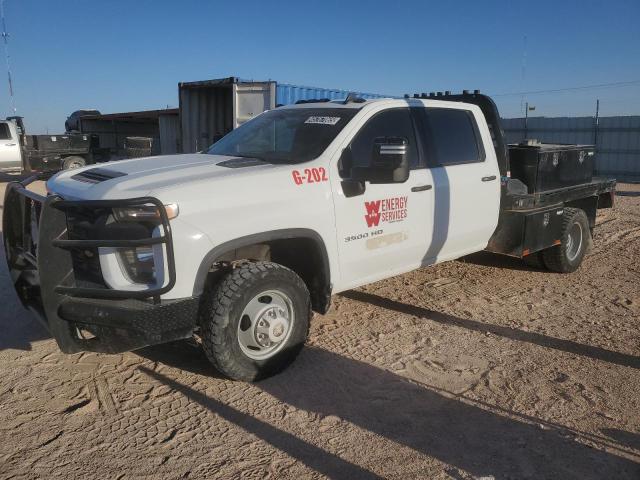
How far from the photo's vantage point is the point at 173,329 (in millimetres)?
3336

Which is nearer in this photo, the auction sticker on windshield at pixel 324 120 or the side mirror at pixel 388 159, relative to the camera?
the side mirror at pixel 388 159

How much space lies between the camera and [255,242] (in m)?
3.62

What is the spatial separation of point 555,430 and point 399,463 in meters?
1.01

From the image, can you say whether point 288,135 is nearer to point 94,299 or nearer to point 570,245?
point 94,299

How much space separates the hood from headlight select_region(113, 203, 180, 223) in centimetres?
10

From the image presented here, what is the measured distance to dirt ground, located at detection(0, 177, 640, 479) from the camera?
2.98 metres

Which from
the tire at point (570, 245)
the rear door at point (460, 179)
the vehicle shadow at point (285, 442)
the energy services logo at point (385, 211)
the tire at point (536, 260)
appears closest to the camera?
the vehicle shadow at point (285, 442)

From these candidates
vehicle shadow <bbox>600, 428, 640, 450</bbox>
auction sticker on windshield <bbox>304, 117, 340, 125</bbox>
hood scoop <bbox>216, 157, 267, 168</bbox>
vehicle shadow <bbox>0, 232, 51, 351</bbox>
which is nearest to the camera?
vehicle shadow <bbox>600, 428, 640, 450</bbox>

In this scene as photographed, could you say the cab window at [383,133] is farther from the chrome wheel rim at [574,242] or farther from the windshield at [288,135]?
the chrome wheel rim at [574,242]

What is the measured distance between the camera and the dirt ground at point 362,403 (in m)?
2.98

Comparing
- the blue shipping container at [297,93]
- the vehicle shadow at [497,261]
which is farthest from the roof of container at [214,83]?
the vehicle shadow at [497,261]

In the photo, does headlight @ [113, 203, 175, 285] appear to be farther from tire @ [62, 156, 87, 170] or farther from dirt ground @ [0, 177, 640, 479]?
tire @ [62, 156, 87, 170]

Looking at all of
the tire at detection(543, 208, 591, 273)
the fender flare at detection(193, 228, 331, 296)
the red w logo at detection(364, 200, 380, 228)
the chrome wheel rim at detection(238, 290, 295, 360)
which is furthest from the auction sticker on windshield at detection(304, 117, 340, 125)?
the tire at detection(543, 208, 591, 273)

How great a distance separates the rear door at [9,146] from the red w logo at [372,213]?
16.6 meters
